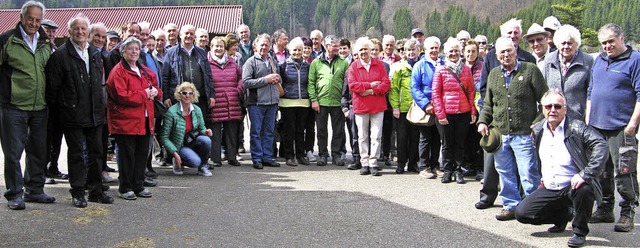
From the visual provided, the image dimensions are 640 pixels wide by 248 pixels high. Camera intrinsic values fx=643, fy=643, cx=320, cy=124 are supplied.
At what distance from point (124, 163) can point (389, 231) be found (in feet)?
10.7

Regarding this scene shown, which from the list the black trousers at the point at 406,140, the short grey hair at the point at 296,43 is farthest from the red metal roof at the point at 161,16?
the black trousers at the point at 406,140

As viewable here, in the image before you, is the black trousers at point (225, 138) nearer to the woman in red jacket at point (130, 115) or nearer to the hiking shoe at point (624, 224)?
the woman in red jacket at point (130, 115)

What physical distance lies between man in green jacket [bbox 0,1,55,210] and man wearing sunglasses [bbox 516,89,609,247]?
5.03 meters

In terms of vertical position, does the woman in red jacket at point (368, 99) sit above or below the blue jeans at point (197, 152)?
above

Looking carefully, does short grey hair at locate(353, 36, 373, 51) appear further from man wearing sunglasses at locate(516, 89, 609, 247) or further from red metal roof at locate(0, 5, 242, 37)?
red metal roof at locate(0, 5, 242, 37)

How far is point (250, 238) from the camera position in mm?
5844

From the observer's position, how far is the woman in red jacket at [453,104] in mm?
8664

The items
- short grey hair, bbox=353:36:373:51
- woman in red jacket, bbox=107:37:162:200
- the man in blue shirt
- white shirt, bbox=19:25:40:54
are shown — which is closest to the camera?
the man in blue shirt

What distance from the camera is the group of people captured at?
20.5 feet

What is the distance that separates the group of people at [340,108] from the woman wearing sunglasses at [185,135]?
0.02m

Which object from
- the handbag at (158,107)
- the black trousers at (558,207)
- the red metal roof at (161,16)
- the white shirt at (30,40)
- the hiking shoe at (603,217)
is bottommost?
the hiking shoe at (603,217)

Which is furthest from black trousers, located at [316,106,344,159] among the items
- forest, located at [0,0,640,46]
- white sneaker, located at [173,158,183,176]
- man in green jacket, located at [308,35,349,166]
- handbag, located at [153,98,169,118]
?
forest, located at [0,0,640,46]

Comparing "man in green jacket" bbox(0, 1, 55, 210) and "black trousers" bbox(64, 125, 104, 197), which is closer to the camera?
"man in green jacket" bbox(0, 1, 55, 210)

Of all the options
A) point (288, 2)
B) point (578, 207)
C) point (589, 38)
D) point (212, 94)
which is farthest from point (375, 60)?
point (288, 2)
